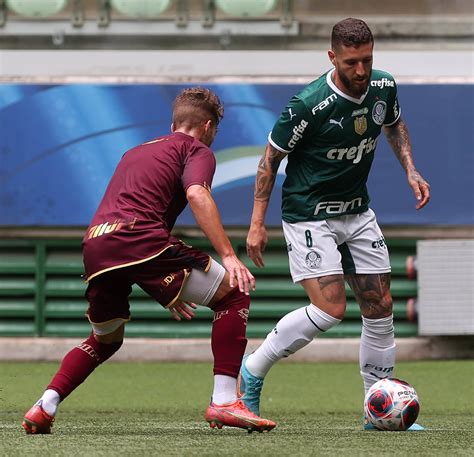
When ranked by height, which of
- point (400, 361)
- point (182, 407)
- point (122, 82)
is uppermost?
point (122, 82)

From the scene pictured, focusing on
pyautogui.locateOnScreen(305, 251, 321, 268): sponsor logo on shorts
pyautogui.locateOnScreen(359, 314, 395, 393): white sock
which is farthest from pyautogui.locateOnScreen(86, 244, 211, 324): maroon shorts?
pyautogui.locateOnScreen(359, 314, 395, 393): white sock

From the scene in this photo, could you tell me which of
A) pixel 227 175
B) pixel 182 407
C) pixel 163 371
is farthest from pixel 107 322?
pixel 227 175

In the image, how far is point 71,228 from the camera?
13.2 metres

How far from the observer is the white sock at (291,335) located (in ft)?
22.7

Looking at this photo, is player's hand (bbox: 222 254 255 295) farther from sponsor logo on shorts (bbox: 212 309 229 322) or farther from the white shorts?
the white shorts

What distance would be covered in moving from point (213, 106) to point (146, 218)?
0.70 meters

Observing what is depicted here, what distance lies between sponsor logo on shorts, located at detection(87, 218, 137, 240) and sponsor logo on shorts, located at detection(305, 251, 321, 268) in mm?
1165

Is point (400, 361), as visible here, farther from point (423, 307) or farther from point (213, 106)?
point (213, 106)

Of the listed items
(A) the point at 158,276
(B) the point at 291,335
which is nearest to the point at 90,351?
(A) the point at 158,276

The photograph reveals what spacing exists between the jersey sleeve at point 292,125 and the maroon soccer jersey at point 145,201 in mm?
619

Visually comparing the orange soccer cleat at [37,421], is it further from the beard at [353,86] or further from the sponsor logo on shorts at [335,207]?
the beard at [353,86]

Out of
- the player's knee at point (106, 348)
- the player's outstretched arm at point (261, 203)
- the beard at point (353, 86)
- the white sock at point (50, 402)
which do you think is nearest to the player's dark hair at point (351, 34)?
the beard at point (353, 86)

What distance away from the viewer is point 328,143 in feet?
22.8

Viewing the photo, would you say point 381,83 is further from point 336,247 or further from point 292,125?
point 336,247
